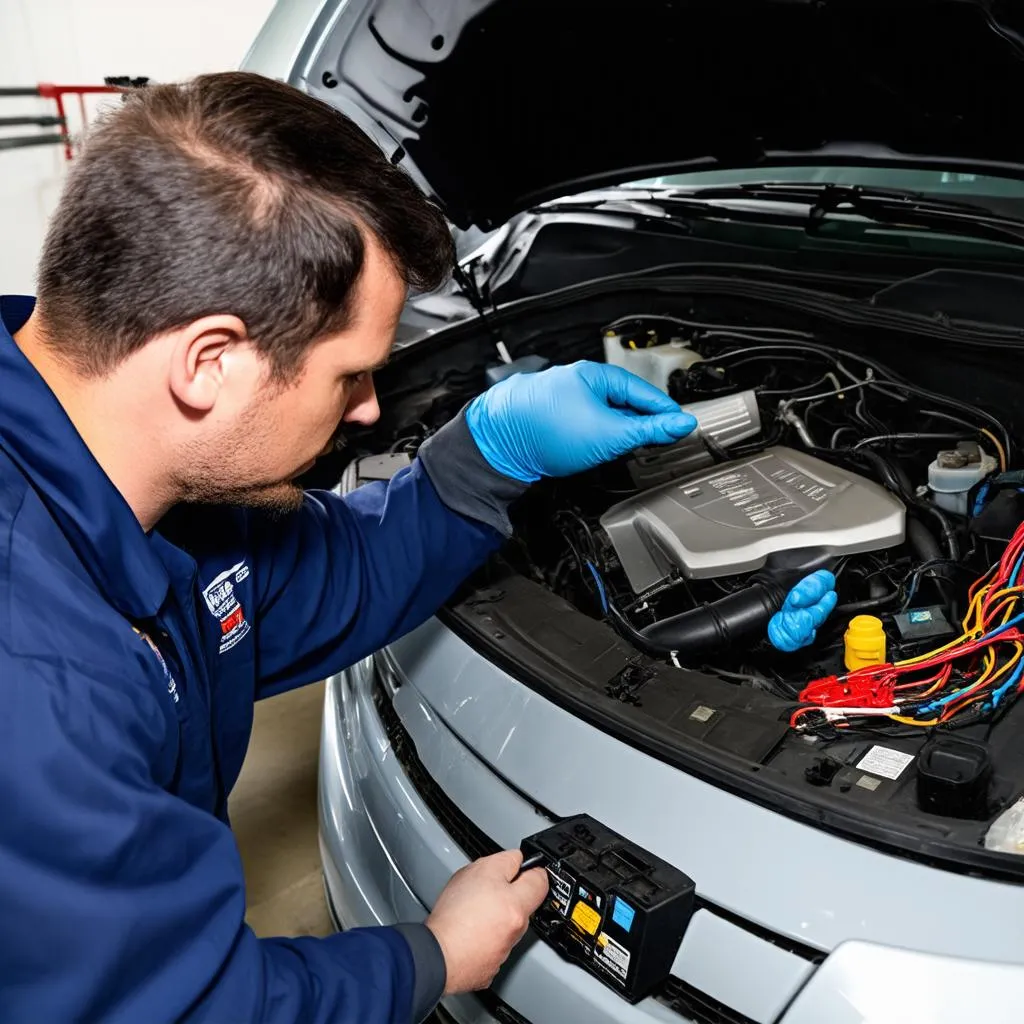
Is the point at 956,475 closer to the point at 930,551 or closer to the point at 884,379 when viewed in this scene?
the point at 930,551

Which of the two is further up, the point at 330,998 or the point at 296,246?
the point at 296,246

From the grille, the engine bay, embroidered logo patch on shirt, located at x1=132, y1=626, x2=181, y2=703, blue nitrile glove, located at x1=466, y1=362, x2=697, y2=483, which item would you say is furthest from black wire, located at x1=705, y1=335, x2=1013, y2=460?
embroidered logo patch on shirt, located at x1=132, y1=626, x2=181, y2=703

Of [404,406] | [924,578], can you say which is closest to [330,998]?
[924,578]

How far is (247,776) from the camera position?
2.28m

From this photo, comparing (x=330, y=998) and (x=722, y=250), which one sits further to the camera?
(x=722, y=250)

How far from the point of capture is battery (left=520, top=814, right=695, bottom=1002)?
865 millimetres

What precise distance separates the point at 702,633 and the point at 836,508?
0.31 meters

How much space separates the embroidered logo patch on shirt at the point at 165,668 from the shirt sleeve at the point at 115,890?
0.11m

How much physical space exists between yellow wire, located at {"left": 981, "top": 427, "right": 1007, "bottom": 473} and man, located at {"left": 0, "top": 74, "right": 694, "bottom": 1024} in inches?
33.8

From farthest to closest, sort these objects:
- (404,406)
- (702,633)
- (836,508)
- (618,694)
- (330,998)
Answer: (404,406), (836,508), (702,633), (618,694), (330,998)

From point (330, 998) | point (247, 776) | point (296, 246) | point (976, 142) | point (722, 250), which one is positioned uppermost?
point (296, 246)

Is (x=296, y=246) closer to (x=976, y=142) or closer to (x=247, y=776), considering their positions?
(x=976, y=142)

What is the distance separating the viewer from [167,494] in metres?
1.04

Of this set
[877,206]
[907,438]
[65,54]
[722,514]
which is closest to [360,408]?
[722,514]
